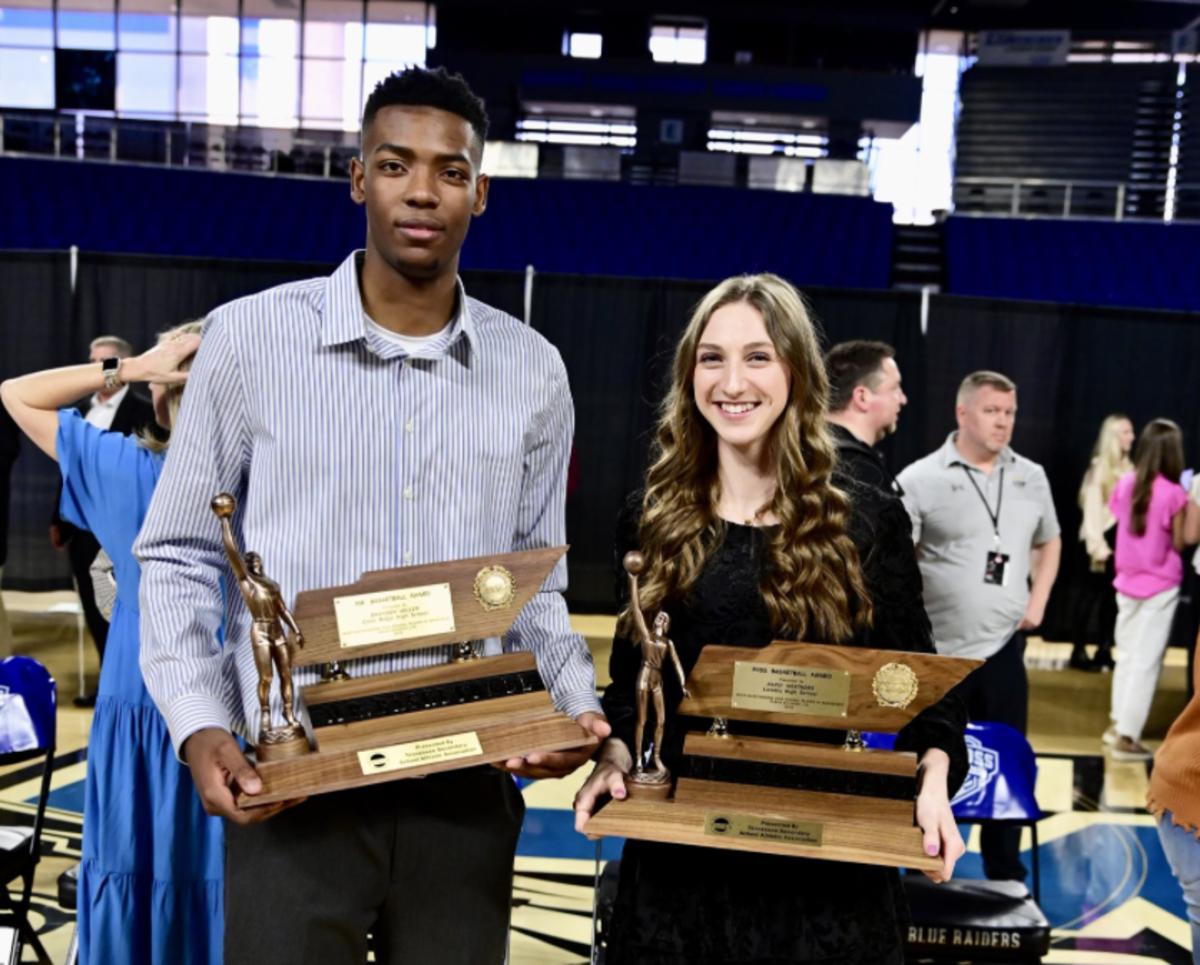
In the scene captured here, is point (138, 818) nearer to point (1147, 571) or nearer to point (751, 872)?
point (751, 872)

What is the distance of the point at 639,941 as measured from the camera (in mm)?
1751

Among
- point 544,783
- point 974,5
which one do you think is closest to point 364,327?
point 544,783

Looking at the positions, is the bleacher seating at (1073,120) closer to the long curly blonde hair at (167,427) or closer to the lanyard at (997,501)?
the lanyard at (997,501)

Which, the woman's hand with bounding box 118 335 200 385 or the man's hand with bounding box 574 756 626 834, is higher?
the woman's hand with bounding box 118 335 200 385

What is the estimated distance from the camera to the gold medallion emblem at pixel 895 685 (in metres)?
1.67

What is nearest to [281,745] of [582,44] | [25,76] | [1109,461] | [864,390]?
[864,390]

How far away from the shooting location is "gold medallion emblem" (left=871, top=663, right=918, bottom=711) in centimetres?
167

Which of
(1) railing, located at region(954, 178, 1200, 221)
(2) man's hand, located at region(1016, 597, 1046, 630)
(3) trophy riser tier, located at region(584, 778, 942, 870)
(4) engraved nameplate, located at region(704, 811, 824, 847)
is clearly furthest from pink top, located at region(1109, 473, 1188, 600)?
(1) railing, located at region(954, 178, 1200, 221)

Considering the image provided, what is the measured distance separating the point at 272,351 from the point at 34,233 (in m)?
12.4

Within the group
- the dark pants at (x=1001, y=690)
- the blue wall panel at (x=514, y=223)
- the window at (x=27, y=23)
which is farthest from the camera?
the window at (x=27, y=23)

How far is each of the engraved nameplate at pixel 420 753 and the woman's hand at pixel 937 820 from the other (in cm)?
59

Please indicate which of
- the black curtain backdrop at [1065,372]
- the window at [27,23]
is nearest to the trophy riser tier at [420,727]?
the black curtain backdrop at [1065,372]

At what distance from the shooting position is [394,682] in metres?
1.58

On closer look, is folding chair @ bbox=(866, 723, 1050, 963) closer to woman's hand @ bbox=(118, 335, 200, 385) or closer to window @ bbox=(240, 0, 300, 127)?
woman's hand @ bbox=(118, 335, 200, 385)
